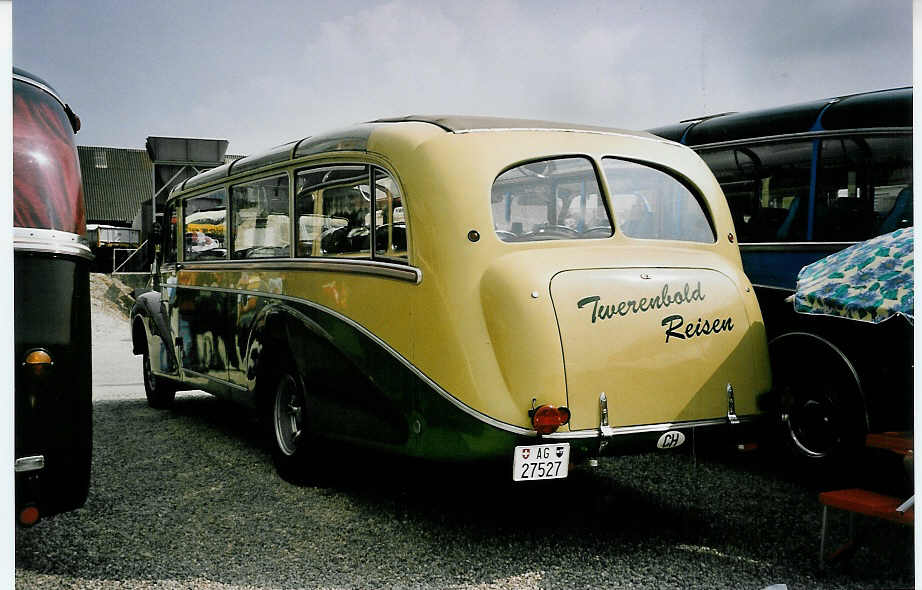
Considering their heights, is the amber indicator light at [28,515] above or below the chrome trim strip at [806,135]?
below

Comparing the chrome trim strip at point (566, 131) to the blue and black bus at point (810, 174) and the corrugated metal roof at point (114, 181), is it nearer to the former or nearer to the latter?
the blue and black bus at point (810, 174)

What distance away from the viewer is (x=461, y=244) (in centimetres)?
357

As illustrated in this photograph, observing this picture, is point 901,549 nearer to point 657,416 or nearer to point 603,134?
point 657,416

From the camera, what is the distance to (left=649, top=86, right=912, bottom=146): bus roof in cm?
499

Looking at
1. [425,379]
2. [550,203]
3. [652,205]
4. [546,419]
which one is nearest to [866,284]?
[652,205]

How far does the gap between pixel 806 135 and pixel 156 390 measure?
5.27 m

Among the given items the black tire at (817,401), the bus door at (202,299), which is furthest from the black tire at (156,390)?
the black tire at (817,401)

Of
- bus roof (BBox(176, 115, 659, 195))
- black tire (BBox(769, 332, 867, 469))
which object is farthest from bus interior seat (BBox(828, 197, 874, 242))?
bus roof (BBox(176, 115, 659, 195))

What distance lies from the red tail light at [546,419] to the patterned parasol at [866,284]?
1.25m

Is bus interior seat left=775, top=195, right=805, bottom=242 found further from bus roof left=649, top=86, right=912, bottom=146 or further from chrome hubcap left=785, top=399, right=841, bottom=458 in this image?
chrome hubcap left=785, top=399, right=841, bottom=458

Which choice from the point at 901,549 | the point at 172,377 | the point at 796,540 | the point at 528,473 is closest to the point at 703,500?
the point at 796,540

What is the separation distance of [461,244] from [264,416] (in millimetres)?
2049

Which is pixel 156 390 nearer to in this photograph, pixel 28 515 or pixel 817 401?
pixel 28 515

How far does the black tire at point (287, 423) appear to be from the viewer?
461cm
